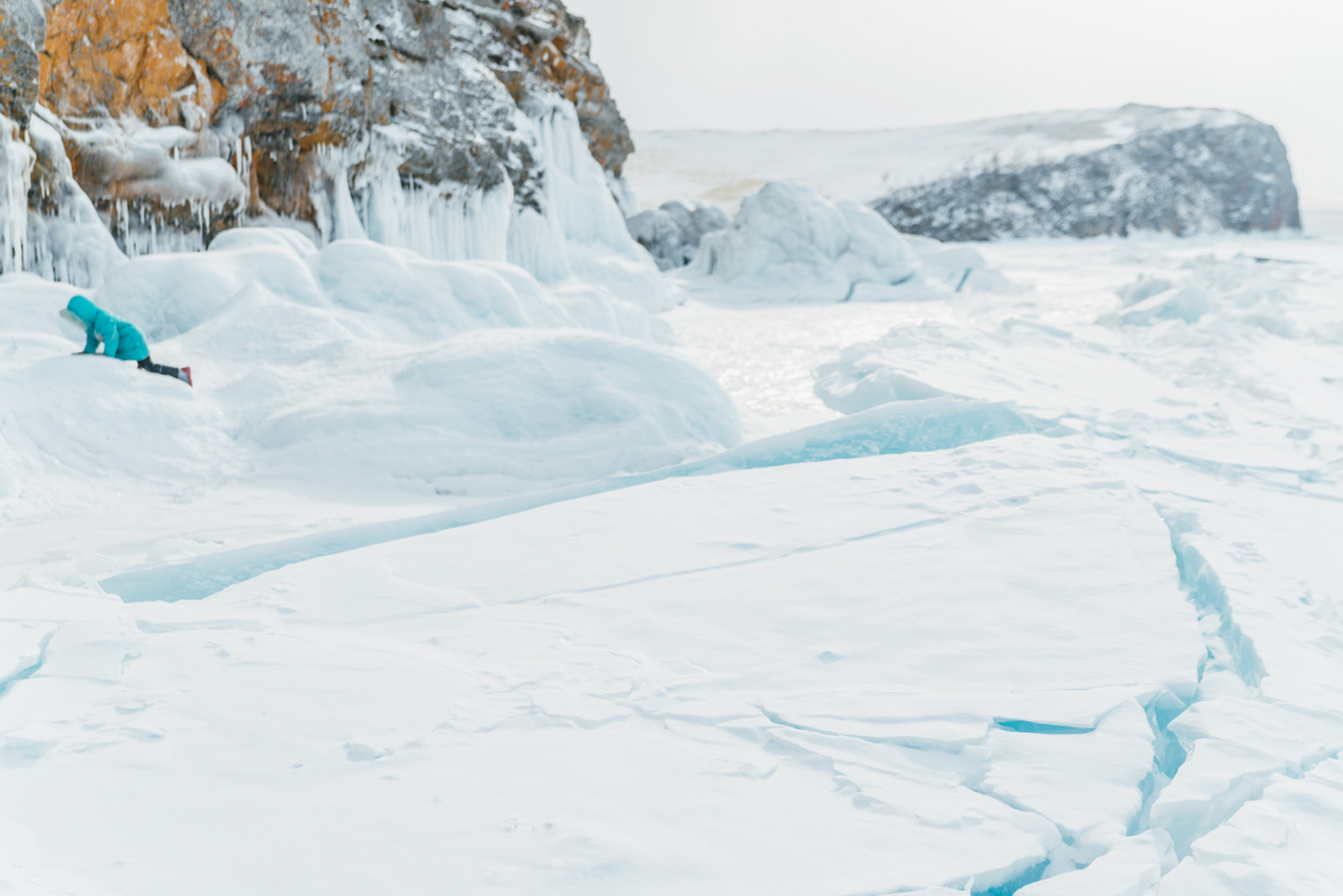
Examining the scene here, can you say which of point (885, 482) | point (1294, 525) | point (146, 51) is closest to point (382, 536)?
point (885, 482)

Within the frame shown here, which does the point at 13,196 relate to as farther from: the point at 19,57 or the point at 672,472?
the point at 672,472

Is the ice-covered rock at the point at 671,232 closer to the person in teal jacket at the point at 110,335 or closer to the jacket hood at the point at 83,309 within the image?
the person in teal jacket at the point at 110,335

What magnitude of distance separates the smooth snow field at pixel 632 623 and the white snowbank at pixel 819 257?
8.65 meters

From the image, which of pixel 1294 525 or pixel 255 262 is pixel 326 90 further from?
pixel 1294 525

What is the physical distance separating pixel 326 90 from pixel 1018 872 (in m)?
10.3

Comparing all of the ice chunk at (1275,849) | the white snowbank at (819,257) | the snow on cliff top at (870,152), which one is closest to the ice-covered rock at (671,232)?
the white snowbank at (819,257)

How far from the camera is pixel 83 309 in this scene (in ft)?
14.9

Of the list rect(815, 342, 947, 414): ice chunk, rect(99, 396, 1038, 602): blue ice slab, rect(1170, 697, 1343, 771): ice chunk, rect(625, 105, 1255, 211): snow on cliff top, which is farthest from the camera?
rect(625, 105, 1255, 211): snow on cliff top

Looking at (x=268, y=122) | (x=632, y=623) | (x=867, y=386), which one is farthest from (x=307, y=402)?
(x=268, y=122)

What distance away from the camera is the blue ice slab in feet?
10.4

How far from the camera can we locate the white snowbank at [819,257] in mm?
14672

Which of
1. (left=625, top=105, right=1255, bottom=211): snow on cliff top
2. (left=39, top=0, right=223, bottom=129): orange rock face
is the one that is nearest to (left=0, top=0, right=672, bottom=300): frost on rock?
(left=39, top=0, right=223, bottom=129): orange rock face

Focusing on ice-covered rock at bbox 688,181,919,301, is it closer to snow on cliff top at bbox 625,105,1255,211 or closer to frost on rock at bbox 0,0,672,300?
frost on rock at bbox 0,0,672,300

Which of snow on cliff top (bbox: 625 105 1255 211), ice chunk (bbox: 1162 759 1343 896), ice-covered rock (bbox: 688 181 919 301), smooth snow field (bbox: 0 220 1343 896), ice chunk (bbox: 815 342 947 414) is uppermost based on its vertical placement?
snow on cliff top (bbox: 625 105 1255 211)
